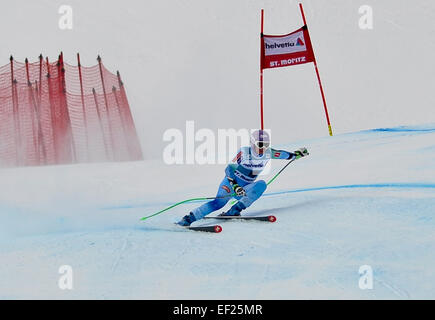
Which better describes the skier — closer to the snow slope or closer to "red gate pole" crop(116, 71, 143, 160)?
the snow slope

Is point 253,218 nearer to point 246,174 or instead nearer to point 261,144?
point 246,174

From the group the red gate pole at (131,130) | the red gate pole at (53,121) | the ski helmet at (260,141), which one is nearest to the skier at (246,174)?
the ski helmet at (260,141)

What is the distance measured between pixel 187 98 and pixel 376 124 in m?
4.26

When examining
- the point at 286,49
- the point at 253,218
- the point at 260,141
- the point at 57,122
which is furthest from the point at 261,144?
the point at 57,122

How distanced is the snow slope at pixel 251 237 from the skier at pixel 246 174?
206mm

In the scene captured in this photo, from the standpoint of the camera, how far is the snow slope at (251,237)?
11.4 feet

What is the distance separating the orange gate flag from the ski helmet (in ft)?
5.15

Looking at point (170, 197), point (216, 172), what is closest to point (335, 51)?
point (216, 172)

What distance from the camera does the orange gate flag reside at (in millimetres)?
5852

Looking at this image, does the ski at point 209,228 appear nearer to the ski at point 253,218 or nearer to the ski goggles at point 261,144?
the ski at point 253,218

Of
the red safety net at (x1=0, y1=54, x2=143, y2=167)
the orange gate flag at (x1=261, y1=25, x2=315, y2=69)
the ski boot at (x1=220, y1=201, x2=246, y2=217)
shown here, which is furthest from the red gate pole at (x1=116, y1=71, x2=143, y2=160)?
the ski boot at (x1=220, y1=201, x2=246, y2=217)

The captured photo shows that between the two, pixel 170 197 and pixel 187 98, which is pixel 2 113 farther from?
pixel 170 197

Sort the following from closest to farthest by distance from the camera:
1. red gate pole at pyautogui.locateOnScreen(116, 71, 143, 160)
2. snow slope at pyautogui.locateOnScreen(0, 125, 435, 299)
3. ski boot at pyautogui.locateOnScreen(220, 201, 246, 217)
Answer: snow slope at pyautogui.locateOnScreen(0, 125, 435, 299), ski boot at pyautogui.locateOnScreen(220, 201, 246, 217), red gate pole at pyautogui.locateOnScreen(116, 71, 143, 160)

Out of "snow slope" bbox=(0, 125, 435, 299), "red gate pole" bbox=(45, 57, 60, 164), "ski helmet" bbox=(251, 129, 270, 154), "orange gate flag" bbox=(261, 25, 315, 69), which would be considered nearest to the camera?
"snow slope" bbox=(0, 125, 435, 299)
